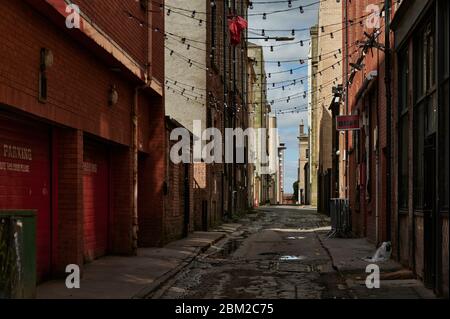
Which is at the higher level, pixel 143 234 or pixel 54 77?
pixel 54 77

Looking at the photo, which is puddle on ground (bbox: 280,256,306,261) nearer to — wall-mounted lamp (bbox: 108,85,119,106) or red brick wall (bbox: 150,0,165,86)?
wall-mounted lamp (bbox: 108,85,119,106)

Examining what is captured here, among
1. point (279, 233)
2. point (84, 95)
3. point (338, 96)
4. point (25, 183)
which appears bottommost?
point (279, 233)

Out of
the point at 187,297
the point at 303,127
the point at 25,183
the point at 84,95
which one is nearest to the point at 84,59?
the point at 84,95

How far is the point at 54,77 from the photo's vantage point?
1073 centimetres

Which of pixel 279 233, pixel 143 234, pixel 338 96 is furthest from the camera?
pixel 338 96

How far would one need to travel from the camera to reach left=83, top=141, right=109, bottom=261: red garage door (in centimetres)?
1407

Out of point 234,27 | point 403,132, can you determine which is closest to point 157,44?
point 403,132

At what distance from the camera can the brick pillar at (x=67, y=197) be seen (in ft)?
38.3

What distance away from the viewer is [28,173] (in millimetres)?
10875

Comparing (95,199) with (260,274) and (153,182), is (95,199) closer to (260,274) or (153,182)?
(153,182)

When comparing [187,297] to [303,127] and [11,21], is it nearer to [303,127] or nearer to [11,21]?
[11,21]

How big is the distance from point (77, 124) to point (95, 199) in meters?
3.39

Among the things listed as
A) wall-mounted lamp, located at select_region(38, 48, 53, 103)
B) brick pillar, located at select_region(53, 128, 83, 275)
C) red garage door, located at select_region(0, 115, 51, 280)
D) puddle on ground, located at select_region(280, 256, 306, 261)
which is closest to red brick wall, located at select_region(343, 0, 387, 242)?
puddle on ground, located at select_region(280, 256, 306, 261)
